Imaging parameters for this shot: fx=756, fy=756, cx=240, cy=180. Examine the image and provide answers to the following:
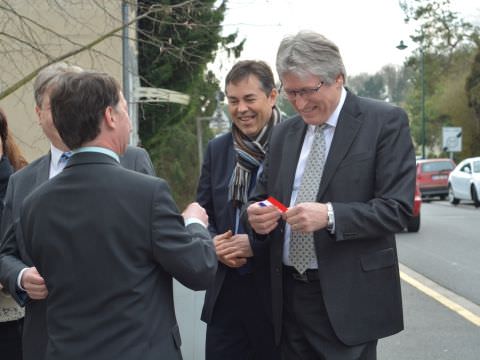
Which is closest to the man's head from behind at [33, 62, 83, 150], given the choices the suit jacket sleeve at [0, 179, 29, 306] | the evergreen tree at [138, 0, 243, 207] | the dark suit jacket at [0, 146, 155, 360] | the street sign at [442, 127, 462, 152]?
the dark suit jacket at [0, 146, 155, 360]

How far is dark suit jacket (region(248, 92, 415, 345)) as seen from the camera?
2961 mm

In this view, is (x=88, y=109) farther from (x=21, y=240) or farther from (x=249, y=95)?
(x=249, y=95)

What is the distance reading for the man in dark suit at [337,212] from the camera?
2.97 metres

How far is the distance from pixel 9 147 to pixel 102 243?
179 cm

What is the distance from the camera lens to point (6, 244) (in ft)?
10.4

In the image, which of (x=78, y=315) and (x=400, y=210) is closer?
(x=78, y=315)

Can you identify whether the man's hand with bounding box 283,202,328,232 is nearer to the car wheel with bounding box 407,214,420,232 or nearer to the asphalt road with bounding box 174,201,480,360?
the asphalt road with bounding box 174,201,480,360

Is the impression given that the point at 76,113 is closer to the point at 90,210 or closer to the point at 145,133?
the point at 90,210

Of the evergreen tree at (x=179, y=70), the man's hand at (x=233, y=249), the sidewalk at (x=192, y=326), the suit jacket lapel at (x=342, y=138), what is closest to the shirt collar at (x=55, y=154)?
the man's hand at (x=233, y=249)

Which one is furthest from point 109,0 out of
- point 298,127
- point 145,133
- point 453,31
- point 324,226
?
point 453,31

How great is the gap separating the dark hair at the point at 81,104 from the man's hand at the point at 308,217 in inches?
31.8

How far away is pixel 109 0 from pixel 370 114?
5777mm

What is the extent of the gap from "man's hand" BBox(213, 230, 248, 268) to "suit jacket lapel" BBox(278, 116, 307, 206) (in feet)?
1.33

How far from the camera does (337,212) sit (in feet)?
9.54
